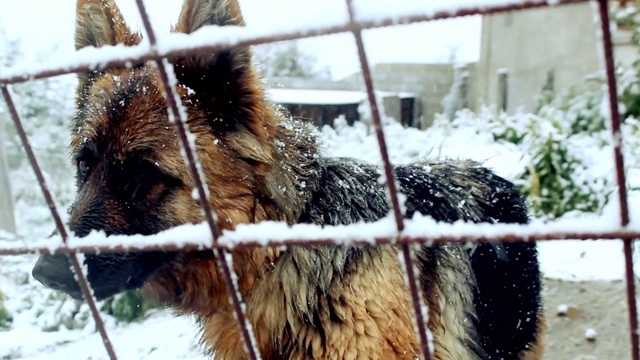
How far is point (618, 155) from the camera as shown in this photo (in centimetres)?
94

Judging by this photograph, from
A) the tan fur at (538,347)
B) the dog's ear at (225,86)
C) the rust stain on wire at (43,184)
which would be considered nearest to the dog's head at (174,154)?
the dog's ear at (225,86)

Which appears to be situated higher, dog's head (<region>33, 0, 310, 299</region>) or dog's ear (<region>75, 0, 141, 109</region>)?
dog's ear (<region>75, 0, 141, 109</region>)

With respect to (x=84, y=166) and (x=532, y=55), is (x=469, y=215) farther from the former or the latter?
(x=532, y=55)

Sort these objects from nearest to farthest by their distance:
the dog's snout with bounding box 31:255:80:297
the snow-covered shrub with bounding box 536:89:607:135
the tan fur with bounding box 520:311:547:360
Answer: the dog's snout with bounding box 31:255:80:297
the tan fur with bounding box 520:311:547:360
the snow-covered shrub with bounding box 536:89:607:135

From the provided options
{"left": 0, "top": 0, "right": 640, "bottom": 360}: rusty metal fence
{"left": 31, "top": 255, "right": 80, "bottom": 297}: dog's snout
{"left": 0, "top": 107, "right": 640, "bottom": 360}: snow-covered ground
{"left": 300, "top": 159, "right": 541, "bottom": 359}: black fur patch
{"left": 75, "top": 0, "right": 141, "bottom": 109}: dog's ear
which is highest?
{"left": 75, "top": 0, "right": 141, "bottom": 109}: dog's ear

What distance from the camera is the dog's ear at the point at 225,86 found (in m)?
2.22

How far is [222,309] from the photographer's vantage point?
2488 mm

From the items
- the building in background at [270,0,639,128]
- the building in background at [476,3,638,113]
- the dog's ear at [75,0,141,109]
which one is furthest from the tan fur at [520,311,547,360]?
the building in background at [476,3,638,113]

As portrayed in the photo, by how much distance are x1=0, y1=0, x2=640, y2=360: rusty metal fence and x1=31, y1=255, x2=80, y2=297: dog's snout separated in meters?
0.41

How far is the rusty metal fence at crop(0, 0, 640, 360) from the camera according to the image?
0.96 m

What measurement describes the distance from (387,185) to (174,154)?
4.36 feet

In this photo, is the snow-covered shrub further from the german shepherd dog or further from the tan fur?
the german shepherd dog

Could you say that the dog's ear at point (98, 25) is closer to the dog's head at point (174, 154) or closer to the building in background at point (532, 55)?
the dog's head at point (174, 154)

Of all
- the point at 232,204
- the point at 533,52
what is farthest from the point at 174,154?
the point at 533,52
